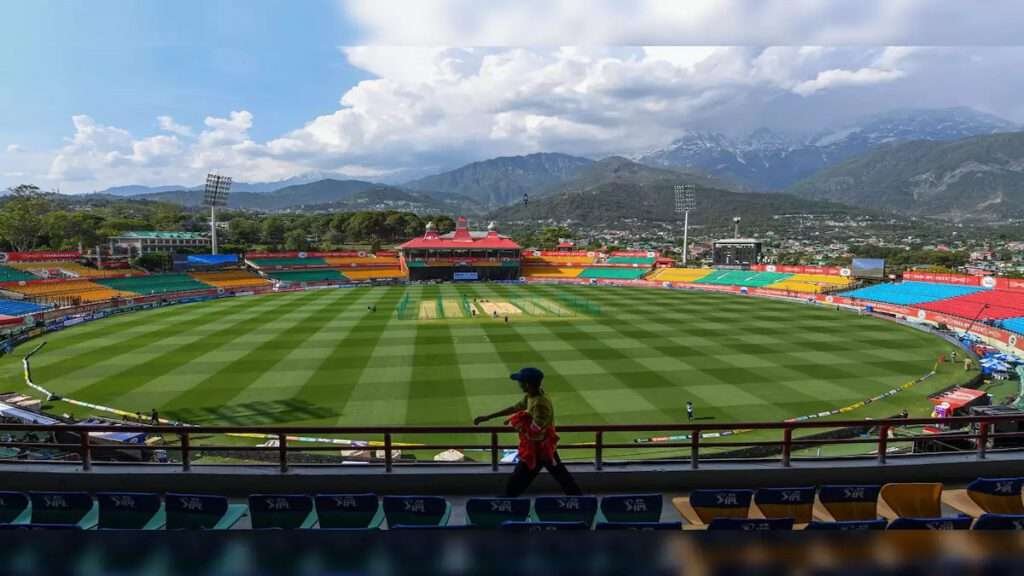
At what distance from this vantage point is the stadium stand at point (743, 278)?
6888 cm

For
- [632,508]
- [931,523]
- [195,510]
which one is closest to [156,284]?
[195,510]

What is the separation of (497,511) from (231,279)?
2950 inches

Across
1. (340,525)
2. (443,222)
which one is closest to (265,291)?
(340,525)

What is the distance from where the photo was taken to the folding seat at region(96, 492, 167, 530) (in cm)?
557

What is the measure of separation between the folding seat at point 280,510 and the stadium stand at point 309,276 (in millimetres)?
72388

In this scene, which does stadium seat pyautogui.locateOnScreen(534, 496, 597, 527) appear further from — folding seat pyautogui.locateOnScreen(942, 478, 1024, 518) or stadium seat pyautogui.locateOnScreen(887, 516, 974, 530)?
folding seat pyautogui.locateOnScreen(942, 478, 1024, 518)

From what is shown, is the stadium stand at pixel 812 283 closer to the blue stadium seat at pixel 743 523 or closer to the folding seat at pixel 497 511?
the blue stadium seat at pixel 743 523

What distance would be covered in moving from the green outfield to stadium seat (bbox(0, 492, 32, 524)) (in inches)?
548

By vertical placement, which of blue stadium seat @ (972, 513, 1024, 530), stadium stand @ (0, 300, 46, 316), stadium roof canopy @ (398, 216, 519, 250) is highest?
stadium roof canopy @ (398, 216, 519, 250)

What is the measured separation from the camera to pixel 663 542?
7.41ft

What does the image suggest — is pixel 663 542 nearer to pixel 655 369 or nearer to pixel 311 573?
pixel 311 573

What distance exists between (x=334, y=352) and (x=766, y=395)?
22.9 m

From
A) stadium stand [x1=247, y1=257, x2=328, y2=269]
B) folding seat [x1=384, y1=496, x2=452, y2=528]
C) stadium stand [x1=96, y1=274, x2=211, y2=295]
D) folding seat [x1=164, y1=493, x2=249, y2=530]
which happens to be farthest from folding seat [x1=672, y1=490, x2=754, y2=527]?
stadium stand [x1=247, y1=257, x2=328, y2=269]

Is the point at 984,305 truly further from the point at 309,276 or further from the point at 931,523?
the point at 309,276
